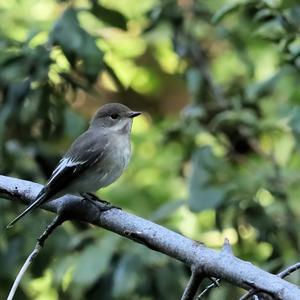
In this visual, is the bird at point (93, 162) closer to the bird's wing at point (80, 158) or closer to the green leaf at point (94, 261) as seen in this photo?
the bird's wing at point (80, 158)

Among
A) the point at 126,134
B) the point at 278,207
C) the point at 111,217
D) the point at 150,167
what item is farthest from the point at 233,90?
the point at 111,217

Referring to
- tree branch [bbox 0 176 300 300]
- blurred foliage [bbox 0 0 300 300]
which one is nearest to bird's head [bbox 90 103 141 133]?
blurred foliage [bbox 0 0 300 300]

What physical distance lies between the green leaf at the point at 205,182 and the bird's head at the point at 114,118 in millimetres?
453

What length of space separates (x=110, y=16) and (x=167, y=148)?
3.42 feet

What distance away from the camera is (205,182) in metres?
4.26

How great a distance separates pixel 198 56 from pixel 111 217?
2766mm

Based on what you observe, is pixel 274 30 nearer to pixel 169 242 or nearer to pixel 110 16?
pixel 110 16

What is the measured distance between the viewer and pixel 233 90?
5.38 meters

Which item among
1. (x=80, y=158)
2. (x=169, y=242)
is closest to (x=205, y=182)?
(x=80, y=158)

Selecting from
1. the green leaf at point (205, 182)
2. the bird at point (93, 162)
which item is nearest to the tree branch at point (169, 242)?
the bird at point (93, 162)

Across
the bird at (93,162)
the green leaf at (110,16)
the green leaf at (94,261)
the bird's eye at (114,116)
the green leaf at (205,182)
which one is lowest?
the green leaf at (94,261)

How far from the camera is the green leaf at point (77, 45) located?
3.95m

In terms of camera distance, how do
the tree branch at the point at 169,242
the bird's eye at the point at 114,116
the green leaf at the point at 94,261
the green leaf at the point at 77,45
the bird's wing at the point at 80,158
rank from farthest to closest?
the bird's eye at the point at 114,116 < the green leaf at the point at 94,261 < the green leaf at the point at 77,45 < the bird's wing at the point at 80,158 < the tree branch at the point at 169,242

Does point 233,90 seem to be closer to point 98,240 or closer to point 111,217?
point 98,240
